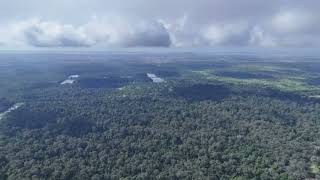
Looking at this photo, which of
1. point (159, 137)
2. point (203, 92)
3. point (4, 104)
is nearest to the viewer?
point (159, 137)

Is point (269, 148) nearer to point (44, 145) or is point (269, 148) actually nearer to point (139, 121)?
point (139, 121)

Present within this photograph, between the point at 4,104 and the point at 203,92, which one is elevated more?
the point at 203,92

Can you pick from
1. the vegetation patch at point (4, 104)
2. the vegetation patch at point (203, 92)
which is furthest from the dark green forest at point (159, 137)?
the vegetation patch at point (203, 92)

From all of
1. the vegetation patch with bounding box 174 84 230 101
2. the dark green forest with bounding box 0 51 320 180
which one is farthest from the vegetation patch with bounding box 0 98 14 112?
the vegetation patch with bounding box 174 84 230 101

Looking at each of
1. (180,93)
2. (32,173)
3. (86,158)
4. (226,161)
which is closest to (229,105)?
(180,93)

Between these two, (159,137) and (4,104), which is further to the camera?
(4,104)

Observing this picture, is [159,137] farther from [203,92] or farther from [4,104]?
[203,92]

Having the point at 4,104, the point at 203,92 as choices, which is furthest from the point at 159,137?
the point at 203,92

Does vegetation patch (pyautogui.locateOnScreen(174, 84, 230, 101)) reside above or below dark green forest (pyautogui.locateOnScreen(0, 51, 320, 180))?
below

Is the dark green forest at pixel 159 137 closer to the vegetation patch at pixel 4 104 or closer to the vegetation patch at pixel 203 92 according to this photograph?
the vegetation patch at pixel 4 104

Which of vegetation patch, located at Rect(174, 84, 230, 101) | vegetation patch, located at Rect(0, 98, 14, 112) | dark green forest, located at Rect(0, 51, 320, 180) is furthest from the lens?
vegetation patch, located at Rect(174, 84, 230, 101)

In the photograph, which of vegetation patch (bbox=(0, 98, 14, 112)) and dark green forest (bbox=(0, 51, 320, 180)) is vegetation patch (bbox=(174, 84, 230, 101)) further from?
vegetation patch (bbox=(0, 98, 14, 112))
